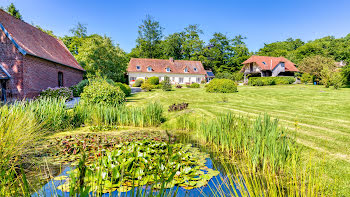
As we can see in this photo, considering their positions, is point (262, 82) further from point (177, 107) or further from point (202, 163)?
point (202, 163)

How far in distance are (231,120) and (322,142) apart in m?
2.48

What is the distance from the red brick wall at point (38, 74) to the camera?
1335 centimetres

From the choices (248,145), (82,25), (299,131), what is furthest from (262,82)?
(82,25)

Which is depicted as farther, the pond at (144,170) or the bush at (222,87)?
the bush at (222,87)

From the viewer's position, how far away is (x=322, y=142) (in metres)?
5.13

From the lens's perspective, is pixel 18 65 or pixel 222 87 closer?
pixel 18 65

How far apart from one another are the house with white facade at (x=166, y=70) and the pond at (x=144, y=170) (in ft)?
125

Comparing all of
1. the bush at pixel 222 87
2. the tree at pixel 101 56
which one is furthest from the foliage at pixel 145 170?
the bush at pixel 222 87

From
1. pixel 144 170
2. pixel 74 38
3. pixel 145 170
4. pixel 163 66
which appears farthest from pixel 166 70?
pixel 145 170

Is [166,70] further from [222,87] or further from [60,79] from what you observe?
[60,79]

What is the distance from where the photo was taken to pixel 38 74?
48.0 feet

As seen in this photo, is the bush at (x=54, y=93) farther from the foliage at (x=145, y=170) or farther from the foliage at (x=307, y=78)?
the foliage at (x=307, y=78)

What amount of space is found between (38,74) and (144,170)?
1523 cm

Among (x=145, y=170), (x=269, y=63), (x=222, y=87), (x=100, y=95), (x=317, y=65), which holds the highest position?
(x=269, y=63)
